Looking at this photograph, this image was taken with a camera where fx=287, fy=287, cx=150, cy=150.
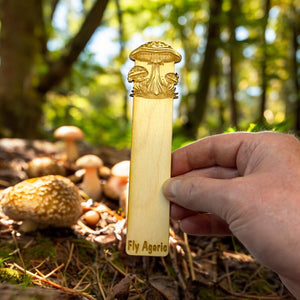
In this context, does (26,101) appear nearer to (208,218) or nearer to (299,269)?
(208,218)

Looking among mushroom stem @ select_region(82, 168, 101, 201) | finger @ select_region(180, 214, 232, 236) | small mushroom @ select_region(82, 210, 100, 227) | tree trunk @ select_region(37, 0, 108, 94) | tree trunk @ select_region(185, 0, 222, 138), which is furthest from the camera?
tree trunk @ select_region(185, 0, 222, 138)

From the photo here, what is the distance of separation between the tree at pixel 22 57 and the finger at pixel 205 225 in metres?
4.40

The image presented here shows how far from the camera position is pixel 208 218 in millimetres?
1657

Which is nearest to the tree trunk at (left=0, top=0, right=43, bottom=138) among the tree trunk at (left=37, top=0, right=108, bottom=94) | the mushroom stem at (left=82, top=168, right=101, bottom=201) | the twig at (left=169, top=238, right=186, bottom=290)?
the tree trunk at (left=37, top=0, right=108, bottom=94)

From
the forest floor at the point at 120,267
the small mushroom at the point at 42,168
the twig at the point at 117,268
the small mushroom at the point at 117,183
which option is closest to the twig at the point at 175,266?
the forest floor at the point at 120,267

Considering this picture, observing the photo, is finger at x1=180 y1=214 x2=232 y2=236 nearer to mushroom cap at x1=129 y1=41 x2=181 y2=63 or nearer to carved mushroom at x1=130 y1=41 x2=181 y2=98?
carved mushroom at x1=130 y1=41 x2=181 y2=98

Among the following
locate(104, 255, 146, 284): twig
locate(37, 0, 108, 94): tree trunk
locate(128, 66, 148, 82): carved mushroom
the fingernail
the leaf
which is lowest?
the leaf

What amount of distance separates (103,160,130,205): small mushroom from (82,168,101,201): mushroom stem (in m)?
0.07

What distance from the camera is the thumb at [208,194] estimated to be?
3.79ft

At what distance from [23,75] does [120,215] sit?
171 inches

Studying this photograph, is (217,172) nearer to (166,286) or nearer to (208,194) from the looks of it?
(208,194)

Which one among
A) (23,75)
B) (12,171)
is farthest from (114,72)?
(12,171)

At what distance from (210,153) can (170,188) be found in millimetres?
334

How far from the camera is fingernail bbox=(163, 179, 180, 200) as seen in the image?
1.41 meters
